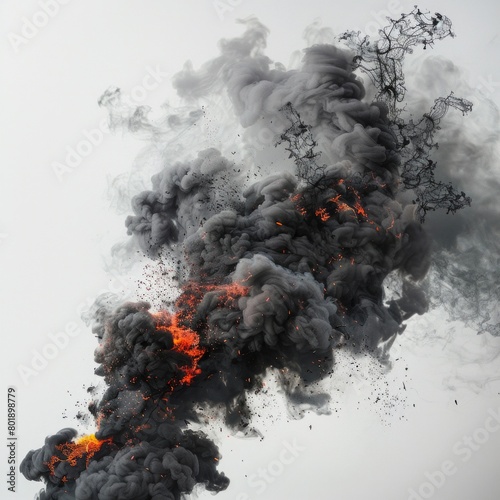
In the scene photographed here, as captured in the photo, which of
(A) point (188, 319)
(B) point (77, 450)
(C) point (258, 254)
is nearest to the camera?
(C) point (258, 254)

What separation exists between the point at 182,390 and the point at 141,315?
11.3ft

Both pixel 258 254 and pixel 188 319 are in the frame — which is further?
pixel 188 319

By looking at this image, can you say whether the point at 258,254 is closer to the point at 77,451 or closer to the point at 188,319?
the point at 188,319

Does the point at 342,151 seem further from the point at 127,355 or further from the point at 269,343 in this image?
the point at 127,355

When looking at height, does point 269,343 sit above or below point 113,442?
above

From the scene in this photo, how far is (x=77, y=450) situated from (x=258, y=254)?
10.5 m

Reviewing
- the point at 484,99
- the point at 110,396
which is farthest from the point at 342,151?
the point at 110,396

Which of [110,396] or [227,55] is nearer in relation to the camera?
[110,396]

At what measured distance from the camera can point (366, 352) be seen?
110 feet

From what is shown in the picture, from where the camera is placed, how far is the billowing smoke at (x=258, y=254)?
31141 millimetres

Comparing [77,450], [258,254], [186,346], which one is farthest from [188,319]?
[77,450]

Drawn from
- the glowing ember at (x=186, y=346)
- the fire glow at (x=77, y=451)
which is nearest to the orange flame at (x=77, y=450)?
the fire glow at (x=77, y=451)

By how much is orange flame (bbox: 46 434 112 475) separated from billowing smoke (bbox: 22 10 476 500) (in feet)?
0.18

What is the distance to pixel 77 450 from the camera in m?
32.6
